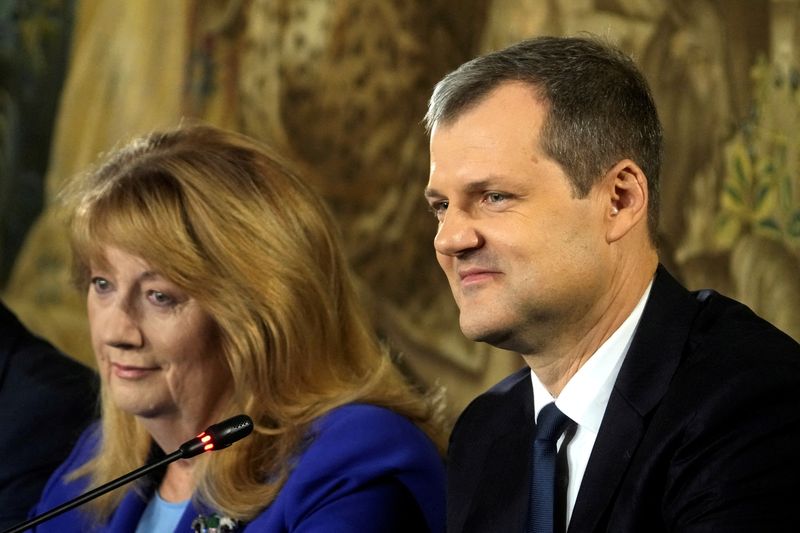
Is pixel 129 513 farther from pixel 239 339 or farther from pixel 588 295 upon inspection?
pixel 588 295

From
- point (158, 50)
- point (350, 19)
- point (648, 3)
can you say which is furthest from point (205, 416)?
point (158, 50)

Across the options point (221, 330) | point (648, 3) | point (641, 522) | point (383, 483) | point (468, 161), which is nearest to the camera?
point (641, 522)

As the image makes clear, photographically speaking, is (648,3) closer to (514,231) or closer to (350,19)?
(350,19)

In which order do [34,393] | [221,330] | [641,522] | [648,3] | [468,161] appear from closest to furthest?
[641,522] < [468,161] < [221,330] < [34,393] < [648,3]

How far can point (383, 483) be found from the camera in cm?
325

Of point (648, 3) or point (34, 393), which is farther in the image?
point (648, 3)

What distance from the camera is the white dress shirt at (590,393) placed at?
2.49 m

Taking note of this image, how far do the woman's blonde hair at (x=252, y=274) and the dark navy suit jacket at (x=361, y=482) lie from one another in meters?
0.07

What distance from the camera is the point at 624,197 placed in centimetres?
248

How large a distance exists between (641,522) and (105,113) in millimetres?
4858

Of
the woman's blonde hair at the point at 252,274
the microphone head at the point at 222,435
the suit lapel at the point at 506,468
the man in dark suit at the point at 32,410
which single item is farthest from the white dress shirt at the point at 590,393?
the man in dark suit at the point at 32,410

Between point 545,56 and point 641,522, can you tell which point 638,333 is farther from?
point 545,56

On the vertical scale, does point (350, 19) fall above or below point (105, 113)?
above

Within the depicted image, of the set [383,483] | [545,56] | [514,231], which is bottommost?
[383,483]
